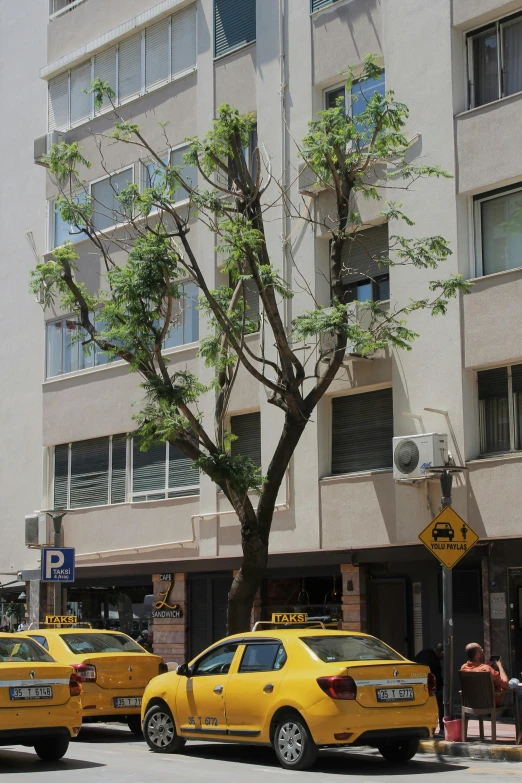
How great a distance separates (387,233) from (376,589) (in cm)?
636

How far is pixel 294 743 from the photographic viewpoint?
41.8ft

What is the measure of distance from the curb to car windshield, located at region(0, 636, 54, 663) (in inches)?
194

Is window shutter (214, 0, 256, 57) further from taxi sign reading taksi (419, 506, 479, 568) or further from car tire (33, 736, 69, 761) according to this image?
car tire (33, 736, 69, 761)

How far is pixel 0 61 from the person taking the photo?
32.2m

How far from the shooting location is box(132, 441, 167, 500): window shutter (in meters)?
25.2

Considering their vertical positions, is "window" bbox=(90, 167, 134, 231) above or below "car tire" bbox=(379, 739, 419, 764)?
above

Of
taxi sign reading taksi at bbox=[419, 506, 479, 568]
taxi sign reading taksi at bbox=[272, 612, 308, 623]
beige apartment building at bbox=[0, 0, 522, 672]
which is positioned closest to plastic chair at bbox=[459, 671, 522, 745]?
taxi sign reading taksi at bbox=[419, 506, 479, 568]

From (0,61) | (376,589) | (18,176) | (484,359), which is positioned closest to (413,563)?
(376,589)

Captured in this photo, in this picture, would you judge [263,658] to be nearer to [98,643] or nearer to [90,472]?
[98,643]

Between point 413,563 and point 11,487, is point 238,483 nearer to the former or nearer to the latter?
point 413,563

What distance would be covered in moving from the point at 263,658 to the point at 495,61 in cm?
1162

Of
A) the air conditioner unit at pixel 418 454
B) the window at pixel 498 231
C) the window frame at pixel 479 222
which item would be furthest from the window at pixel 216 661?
the window at pixel 498 231

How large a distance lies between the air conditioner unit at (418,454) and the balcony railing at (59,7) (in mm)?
15564

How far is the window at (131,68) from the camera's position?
2619 cm
